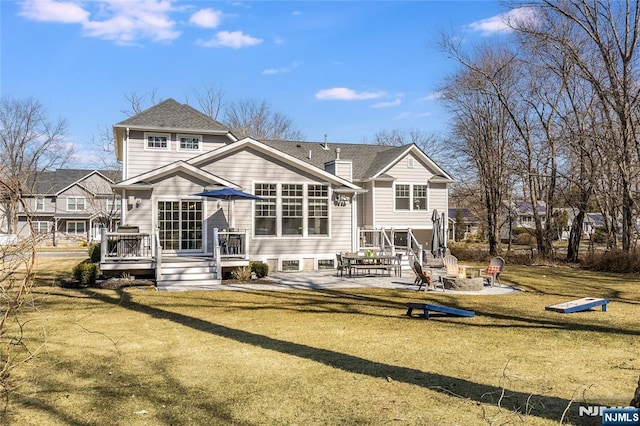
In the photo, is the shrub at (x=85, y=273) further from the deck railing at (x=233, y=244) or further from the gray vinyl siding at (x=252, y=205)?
the gray vinyl siding at (x=252, y=205)

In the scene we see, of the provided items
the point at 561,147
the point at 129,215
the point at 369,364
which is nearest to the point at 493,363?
the point at 369,364

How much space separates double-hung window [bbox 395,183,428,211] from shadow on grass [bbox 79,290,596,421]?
1925cm

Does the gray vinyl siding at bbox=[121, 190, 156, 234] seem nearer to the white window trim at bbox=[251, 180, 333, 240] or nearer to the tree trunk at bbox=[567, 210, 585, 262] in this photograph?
the white window trim at bbox=[251, 180, 333, 240]

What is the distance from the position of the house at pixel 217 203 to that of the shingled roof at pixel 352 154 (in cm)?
458

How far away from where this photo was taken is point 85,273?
14.2 m

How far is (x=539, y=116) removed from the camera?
26828 millimetres

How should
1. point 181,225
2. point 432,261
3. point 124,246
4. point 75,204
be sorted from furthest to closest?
point 75,204 < point 432,261 < point 181,225 < point 124,246

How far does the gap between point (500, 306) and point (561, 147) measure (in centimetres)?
1851

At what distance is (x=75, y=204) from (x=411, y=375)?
4829 cm

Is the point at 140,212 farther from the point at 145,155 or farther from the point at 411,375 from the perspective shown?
the point at 411,375

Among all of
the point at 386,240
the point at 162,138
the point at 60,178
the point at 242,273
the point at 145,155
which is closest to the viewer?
the point at 242,273

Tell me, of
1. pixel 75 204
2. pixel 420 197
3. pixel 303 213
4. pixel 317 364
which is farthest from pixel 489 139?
pixel 75 204

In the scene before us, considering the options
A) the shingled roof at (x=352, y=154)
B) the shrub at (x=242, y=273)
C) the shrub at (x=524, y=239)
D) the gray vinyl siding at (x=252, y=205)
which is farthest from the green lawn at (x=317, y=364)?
the shrub at (x=524, y=239)

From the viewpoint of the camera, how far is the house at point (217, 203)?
16562 millimetres
